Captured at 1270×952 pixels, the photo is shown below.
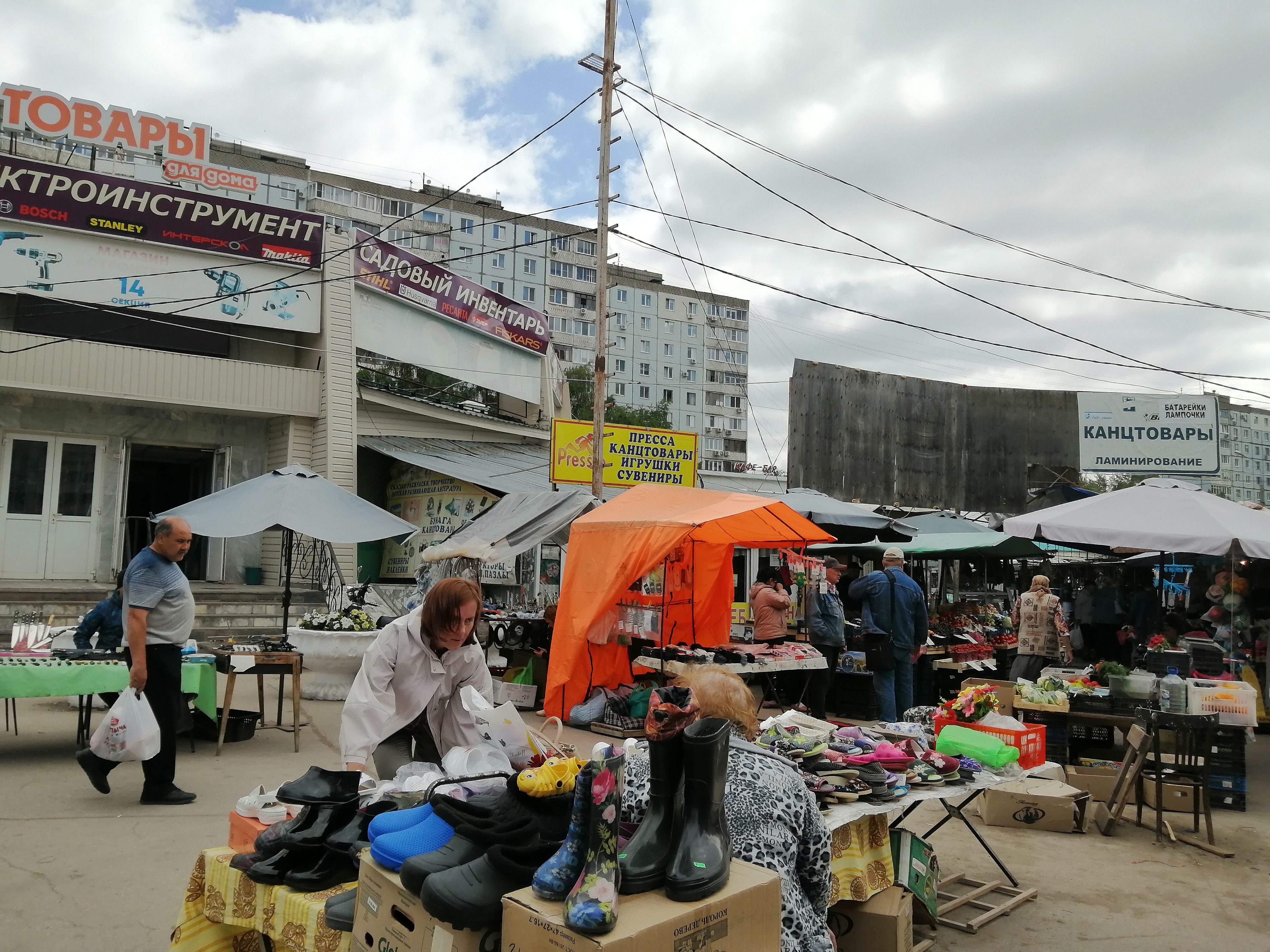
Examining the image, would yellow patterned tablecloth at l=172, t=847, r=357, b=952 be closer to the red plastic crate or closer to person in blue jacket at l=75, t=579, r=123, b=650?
the red plastic crate

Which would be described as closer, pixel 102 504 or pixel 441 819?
pixel 441 819

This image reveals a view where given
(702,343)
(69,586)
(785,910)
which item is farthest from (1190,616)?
(702,343)

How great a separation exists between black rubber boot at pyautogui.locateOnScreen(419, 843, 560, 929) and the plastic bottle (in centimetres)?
633

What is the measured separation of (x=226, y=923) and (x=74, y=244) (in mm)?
15616

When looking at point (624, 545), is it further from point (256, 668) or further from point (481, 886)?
point (481, 886)

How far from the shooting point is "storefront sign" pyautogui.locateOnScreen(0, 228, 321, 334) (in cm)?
1533

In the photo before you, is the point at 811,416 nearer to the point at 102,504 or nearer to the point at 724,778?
the point at 102,504

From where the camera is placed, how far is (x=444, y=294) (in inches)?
775

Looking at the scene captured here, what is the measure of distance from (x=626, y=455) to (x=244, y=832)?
43.4 ft

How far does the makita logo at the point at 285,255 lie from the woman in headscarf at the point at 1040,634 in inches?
539

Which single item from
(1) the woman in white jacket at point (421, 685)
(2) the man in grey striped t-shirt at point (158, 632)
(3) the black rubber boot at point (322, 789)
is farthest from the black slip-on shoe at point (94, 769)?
(3) the black rubber boot at point (322, 789)

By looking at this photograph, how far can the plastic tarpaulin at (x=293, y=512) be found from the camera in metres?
10.2

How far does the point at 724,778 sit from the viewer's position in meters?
2.65

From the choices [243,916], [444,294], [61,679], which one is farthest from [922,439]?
[243,916]
